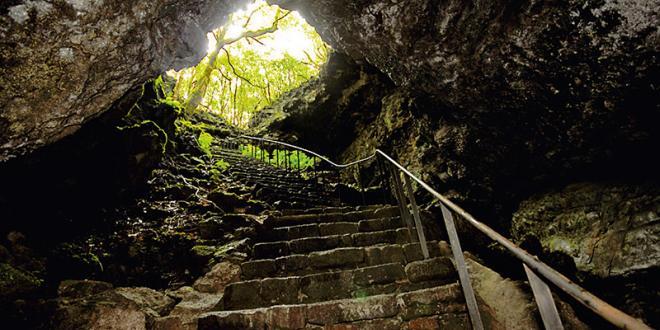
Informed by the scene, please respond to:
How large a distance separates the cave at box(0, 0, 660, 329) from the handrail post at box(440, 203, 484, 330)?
0.01 m

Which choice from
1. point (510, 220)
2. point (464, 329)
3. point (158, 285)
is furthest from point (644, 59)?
point (158, 285)

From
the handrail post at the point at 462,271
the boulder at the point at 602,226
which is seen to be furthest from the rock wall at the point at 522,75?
the handrail post at the point at 462,271

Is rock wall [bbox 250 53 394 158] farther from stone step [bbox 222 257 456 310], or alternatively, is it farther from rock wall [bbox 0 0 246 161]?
rock wall [bbox 0 0 246 161]

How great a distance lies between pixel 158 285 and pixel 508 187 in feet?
14.1

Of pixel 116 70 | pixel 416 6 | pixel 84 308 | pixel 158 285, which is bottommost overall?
pixel 84 308

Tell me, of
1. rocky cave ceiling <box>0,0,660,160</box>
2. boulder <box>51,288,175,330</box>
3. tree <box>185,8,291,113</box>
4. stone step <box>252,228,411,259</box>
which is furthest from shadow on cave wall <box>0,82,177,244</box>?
tree <box>185,8,291,113</box>

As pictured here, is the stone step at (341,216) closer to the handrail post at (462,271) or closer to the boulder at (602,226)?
the boulder at (602,226)

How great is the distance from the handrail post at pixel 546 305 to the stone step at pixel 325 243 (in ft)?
8.09

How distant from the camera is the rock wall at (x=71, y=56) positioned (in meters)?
2.12

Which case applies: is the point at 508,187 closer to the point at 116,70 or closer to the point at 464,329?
the point at 464,329

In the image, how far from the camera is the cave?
230 cm

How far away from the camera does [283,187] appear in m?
6.90

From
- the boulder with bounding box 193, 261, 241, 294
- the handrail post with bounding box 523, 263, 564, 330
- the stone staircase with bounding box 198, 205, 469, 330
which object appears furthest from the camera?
the boulder with bounding box 193, 261, 241, 294

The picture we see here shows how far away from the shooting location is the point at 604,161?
9.46ft
